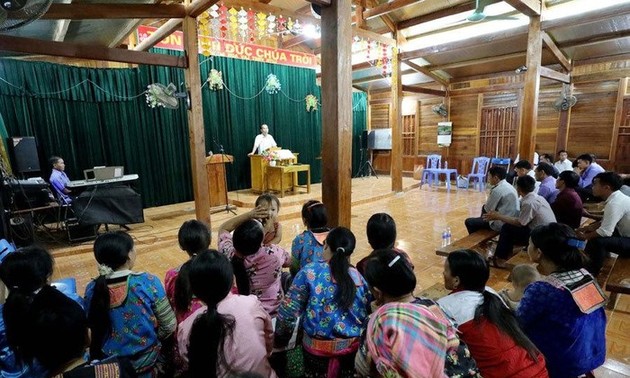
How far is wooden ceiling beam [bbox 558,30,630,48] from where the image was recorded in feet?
20.6

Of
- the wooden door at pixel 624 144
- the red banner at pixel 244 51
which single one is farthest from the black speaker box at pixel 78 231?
the wooden door at pixel 624 144

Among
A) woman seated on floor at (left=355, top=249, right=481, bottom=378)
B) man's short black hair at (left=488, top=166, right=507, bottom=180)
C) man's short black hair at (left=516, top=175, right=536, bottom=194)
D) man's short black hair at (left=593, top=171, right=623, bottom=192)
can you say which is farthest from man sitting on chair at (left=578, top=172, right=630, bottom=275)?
woman seated on floor at (left=355, top=249, right=481, bottom=378)

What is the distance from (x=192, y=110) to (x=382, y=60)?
16.1 feet

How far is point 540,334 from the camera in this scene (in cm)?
145

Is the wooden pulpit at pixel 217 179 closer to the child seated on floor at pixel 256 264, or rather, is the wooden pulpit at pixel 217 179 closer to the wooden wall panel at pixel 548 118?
the child seated on floor at pixel 256 264

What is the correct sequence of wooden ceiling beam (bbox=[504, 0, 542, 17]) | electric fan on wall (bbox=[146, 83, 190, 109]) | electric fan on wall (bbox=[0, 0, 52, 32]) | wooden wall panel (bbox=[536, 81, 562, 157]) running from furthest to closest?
1. wooden wall panel (bbox=[536, 81, 562, 157])
2. electric fan on wall (bbox=[146, 83, 190, 109])
3. wooden ceiling beam (bbox=[504, 0, 542, 17])
4. electric fan on wall (bbox=[0, 0, 52, 32])

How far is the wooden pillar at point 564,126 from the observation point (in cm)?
752

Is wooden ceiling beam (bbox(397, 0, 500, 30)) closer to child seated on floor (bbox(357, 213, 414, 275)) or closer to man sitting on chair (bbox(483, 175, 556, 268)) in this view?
man sitting on chair (bbox(483, 175, 556, 268))

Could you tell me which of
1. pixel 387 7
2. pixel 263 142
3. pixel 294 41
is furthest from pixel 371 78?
pixel 263 142

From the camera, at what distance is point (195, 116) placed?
14.7ft

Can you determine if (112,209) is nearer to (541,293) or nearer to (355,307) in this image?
(355,307)

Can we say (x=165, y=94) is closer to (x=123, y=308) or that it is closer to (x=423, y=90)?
(x=123, y=308)

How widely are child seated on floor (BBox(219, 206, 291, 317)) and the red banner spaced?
5330 millimetres

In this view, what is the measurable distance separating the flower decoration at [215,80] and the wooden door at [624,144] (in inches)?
329
